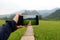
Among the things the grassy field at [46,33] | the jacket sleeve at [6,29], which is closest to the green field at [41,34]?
the grassy field at [46,33]

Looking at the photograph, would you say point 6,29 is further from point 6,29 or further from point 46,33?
point 46,33

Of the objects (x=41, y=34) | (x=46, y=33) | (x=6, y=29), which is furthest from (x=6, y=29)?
(x=46, y=33)

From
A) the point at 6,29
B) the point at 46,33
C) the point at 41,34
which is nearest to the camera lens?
the point at 6,29

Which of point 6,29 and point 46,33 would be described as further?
point 46,33

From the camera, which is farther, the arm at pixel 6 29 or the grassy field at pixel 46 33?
the grassy field at pixel 46 33

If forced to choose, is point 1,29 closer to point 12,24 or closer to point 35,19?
point 12,24

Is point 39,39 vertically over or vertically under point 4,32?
under

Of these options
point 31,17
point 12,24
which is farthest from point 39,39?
point 12,24

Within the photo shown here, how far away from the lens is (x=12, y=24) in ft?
3.14

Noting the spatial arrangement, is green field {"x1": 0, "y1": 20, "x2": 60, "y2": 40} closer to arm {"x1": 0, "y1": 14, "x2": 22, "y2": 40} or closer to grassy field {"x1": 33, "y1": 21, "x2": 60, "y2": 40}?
grassy field {"x1": 33, "y1": 21, "x2": 60, "y2": 40}

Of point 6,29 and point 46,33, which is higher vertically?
point 6,29

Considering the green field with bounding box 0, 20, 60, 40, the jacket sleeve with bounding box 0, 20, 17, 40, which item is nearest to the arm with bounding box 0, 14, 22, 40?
the jacket sleeve with bounding box 0, 20, 17, 40

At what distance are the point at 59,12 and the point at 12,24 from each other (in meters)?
9.05

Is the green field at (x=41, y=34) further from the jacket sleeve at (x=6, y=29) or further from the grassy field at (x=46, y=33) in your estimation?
the jacket sleeve at (x=6, y=29)
